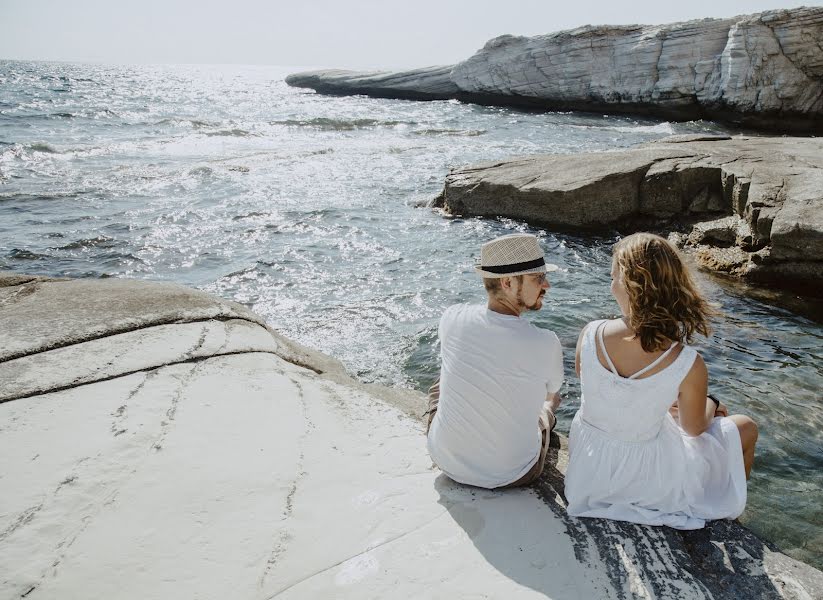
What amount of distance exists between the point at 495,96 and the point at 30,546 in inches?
1399

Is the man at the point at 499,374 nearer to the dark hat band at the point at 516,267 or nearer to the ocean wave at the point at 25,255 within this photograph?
the dark hat band at the point at 516,267

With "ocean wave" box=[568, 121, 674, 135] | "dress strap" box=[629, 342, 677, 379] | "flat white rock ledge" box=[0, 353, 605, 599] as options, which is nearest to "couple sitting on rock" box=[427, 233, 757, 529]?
"dress strap" box=[629, 342, 677, 379]

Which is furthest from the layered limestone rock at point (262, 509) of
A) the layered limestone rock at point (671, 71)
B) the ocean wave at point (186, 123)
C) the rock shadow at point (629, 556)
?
the layered limestone rock at point (671, 71)

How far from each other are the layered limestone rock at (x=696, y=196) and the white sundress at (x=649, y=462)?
4.55 m

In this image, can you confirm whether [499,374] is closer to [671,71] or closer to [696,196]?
[696,196]

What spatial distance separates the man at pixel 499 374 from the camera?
98.6 inches

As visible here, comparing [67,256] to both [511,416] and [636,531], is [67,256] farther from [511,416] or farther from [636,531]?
[636,531]

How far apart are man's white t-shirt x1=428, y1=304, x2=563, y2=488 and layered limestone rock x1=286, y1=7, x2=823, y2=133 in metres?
23.9

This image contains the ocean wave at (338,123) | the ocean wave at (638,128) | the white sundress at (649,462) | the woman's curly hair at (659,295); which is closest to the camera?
the woman's curly hair at (659,295)

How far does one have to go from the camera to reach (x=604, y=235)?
859 cm

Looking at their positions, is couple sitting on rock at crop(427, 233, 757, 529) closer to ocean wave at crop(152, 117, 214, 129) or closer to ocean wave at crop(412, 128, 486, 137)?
ocean wave at crop(412, 128, 486, 137)

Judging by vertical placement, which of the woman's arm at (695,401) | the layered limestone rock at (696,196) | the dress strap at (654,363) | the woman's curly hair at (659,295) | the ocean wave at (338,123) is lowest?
the ocean wave at (338,123)

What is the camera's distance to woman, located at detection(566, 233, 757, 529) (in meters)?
2.35

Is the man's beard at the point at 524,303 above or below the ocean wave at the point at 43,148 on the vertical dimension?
above
